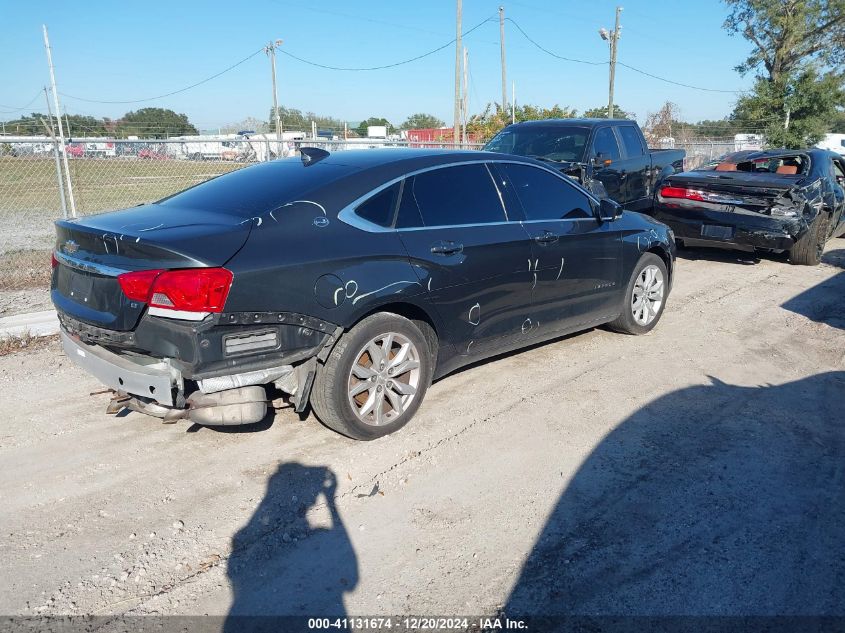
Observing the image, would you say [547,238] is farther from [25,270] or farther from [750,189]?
[25,270]

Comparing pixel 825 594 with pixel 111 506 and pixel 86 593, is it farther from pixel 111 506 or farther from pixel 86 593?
pixel 111 506

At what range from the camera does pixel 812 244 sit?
9.38m

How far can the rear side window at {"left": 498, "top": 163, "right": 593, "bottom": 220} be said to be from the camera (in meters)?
5.01

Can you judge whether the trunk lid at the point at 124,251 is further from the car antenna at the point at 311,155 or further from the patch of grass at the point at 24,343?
the patch of grass at the point at 24,343

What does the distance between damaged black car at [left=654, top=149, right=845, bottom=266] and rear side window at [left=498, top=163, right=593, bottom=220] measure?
13.8ft

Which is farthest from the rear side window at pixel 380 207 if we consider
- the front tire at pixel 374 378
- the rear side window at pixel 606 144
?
the rear side window at pixel 606 144

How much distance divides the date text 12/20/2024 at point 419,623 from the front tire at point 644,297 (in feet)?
12.8

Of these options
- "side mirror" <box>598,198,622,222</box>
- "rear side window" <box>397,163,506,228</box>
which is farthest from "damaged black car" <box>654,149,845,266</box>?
"rear side window" <box>397,163,506,228</box>

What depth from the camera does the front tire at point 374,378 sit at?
12.4ft

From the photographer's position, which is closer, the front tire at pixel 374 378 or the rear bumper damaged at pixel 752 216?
the front tire at pixel 374 378

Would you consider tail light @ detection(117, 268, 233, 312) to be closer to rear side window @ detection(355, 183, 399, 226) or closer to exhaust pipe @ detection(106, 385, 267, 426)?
exhaust pipe @ detection(106, 385, 267, 426)

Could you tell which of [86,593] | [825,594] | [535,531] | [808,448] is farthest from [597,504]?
[86,593]

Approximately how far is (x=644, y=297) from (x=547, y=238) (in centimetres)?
171

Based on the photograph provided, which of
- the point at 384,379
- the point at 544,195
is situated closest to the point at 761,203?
the point at 544,195
